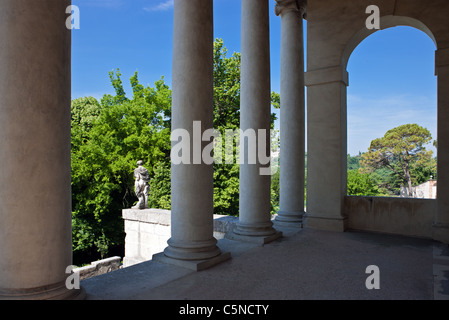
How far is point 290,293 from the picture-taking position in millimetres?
22734

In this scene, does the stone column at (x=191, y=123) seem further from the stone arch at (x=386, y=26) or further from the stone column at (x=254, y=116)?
the stone arch at (x=386, y=26)

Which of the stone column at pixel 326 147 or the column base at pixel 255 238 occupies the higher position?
the stone column at pixel 326 147

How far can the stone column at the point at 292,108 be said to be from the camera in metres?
51.6

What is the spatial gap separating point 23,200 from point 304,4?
51854mm

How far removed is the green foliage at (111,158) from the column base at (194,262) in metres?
92.1

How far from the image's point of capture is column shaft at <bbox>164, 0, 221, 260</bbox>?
92.7 ft

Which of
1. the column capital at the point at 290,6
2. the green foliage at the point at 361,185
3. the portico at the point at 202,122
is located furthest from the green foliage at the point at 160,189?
the green foliage at the point at 361,185

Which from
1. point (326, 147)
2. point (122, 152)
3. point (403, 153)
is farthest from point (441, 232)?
point (403, 153)

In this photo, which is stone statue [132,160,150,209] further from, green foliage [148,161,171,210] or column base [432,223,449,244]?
column base [432,223,449,244]

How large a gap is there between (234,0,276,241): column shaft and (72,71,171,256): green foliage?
85583 mm

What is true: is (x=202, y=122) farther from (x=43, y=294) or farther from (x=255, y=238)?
(x=43, y=294)

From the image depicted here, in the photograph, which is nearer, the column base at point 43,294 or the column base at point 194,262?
the column base at point 43,294
